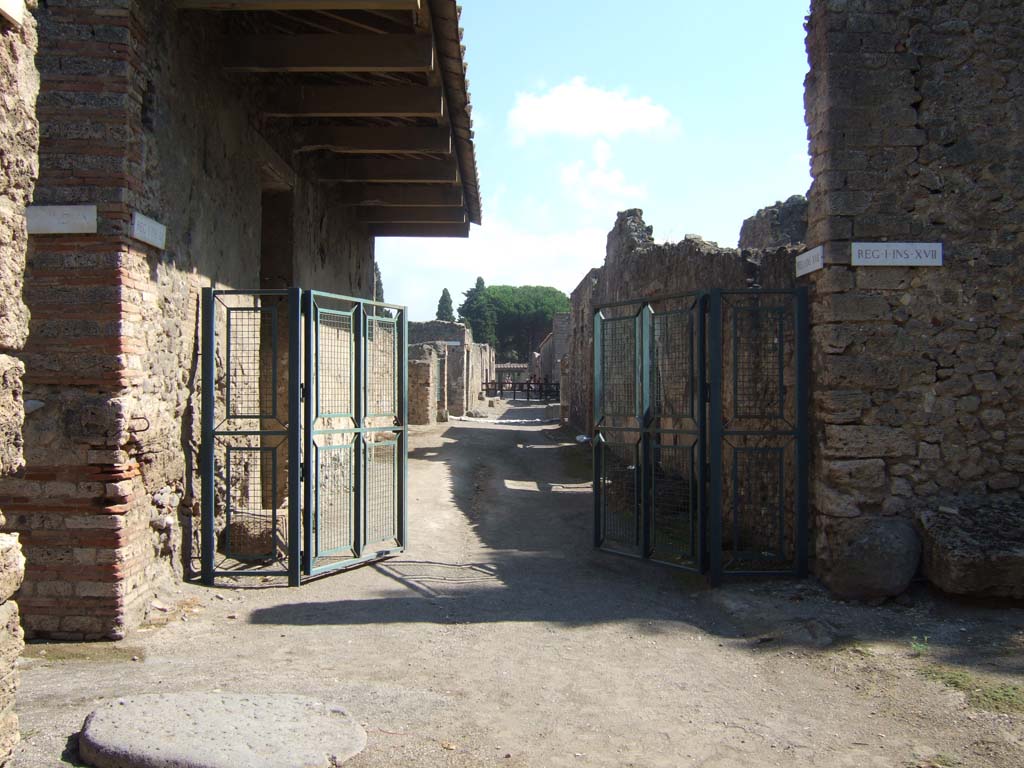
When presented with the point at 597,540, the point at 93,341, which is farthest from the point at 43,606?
the point at 597,540

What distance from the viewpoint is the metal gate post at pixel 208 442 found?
20.1 feet

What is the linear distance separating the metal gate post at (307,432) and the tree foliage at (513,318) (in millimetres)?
63409

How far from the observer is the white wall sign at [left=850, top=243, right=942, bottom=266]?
19.4 ft

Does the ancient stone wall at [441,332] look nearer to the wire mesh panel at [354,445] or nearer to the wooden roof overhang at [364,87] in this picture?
the wooden roof overhang at [364,87]

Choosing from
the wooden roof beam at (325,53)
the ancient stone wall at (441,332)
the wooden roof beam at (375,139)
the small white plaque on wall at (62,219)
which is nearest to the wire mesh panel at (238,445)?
the small white plaque on wall at (62,219)

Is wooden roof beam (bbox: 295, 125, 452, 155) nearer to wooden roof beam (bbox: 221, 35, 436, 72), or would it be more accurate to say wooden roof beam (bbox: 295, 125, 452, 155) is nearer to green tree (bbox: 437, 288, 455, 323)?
wooden roof beam (bbox: 221, 35, 436, 72)

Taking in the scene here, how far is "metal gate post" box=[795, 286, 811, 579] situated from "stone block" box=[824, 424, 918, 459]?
13.1 inches

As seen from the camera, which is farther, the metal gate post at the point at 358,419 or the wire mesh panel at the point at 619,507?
the wire mesh panel at the point at 619,507

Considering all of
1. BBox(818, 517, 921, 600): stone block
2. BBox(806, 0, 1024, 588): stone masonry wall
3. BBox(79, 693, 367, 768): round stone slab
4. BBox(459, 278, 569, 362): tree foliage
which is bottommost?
BBox(79, 693, 367, 768): round stone slab

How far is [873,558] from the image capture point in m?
5.66

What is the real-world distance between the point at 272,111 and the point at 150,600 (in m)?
4.47

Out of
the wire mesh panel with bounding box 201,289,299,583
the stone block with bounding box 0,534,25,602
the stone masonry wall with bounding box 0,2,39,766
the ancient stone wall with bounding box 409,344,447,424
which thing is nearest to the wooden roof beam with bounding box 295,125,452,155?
the wire mesh panel with bounding box 201,289,299,583

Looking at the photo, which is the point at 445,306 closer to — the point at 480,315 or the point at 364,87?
the point at 480,315

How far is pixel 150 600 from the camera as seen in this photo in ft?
17.8
